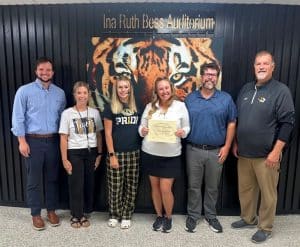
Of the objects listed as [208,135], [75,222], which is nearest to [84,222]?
[75,222]

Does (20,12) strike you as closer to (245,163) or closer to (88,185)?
(88,185)

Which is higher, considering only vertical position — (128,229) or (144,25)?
(144,25)

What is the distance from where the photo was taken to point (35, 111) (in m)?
2.69

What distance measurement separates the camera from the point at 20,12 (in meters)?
2.95

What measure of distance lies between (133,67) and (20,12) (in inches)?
51.3

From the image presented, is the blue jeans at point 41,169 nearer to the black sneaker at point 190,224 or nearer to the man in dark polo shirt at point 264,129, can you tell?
the black sneaker at point 190,224

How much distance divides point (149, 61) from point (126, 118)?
67 cm

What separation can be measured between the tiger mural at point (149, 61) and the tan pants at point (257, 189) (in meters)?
0.95

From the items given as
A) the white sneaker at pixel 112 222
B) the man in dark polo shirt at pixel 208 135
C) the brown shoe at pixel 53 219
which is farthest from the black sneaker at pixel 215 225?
the brown shoe at pixel 53 219

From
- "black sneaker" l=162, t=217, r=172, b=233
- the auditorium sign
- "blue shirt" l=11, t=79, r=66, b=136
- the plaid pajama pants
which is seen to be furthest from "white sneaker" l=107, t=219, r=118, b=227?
the auditorium sign

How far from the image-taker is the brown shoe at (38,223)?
2.80 metres

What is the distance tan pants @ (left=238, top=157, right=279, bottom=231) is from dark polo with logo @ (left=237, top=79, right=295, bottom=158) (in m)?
0.14

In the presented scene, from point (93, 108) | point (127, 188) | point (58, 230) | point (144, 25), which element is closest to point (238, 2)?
point (144, 25)

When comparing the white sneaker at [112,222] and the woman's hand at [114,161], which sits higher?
the woman's hand at [114,161]
